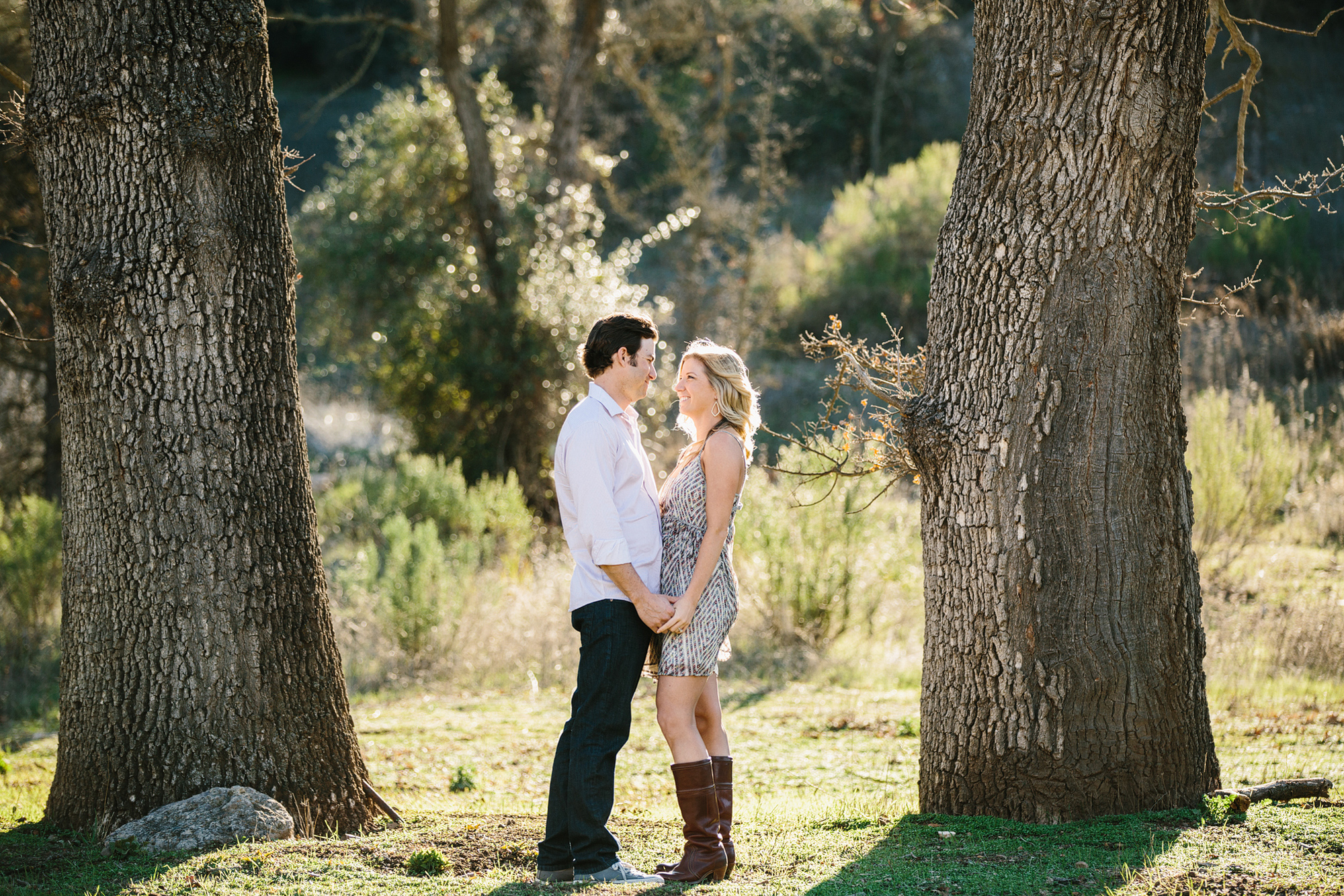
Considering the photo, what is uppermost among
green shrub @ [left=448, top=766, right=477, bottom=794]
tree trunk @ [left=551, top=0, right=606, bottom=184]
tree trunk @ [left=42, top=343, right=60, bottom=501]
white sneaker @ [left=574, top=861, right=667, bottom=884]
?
tree trunk @ [left=551, top=0, right=606, bottom=184]

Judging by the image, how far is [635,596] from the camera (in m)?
3.19

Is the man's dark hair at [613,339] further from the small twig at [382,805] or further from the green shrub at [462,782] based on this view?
the green shrub at [462,782]

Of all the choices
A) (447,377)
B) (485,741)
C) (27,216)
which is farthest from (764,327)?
(485,741)

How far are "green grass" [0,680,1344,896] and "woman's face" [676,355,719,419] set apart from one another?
1.45 meters

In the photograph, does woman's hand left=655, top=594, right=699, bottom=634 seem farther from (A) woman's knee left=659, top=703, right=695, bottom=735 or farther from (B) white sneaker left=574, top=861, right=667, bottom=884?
(B) white sneaker left=574, top=861, right=667, bottom=884

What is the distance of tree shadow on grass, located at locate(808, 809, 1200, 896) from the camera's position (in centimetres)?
300

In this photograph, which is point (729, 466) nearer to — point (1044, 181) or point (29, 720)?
point (1044, 181)

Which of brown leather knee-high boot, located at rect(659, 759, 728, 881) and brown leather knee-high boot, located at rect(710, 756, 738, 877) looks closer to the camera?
brown leather knee-high boot, located at rect(659, 759, 728, 881)

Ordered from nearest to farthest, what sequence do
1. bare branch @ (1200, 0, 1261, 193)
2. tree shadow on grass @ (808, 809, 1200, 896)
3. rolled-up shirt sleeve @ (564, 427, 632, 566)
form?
1. tree shadow on grass @ (808, 809, 1200, 896)
2. rolled-up shirt sleeve @ (564, 427, 632, 566)
3. bare branch @ (1200, 0, 1261, 193)

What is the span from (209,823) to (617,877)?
133 cm

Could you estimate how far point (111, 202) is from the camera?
143 inches

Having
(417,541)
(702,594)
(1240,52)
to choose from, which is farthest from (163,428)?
(417,541)

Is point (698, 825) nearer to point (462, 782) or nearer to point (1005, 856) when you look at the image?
point (1005, 856)

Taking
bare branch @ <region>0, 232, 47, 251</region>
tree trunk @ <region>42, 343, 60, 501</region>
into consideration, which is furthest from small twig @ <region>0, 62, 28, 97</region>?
tree trunk @ <region>42, 343, 60, 501</region>
